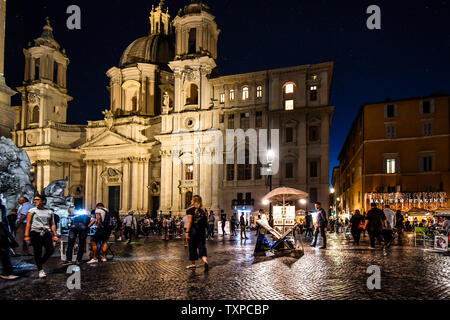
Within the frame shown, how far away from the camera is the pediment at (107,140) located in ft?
172

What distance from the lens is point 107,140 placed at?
5356 cm

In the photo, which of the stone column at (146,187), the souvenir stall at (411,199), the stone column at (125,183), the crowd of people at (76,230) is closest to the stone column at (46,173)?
the stone column at (125,183)

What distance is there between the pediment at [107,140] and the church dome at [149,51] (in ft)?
37.4

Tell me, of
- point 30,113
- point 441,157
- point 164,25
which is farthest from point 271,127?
point 30,113

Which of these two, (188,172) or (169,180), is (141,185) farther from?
(188,172)

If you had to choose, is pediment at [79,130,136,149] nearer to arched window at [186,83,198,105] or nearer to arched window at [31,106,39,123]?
arched window at [31,106,39,123]

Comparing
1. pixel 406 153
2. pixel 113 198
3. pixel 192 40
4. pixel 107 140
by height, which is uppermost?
pixel 192 40

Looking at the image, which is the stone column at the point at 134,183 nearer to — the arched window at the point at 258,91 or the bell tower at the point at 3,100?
→ the arched window at the point at 258,91

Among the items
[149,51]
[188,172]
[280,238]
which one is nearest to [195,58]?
[188,172]

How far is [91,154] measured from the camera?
54688 millimetres

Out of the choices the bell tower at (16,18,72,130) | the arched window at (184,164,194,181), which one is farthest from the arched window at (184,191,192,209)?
the bell tower at (16,18,72,130)

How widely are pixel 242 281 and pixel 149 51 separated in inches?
2156

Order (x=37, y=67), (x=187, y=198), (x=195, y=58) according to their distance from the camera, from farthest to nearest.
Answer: (x=37, y=67)
(x=195, y=58)
(x=187, y=198)
